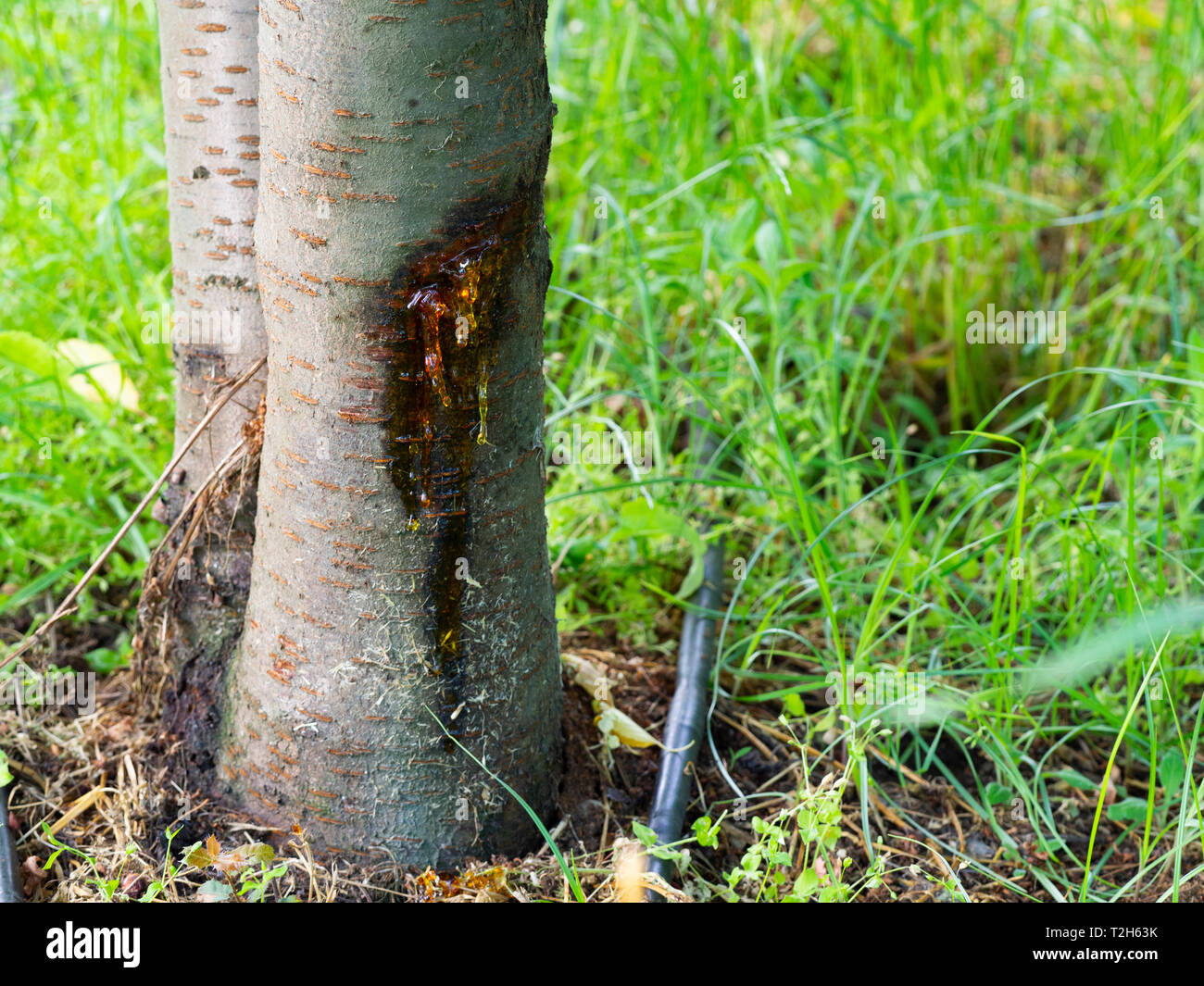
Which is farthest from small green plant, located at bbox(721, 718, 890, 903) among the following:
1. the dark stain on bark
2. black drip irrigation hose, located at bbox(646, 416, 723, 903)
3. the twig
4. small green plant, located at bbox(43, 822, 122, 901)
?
the twig

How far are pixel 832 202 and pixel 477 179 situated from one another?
61.3 inches

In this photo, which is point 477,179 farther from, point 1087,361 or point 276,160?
point 1087,361

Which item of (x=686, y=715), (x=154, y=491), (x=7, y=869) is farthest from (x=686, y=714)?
(x=7, y=869)

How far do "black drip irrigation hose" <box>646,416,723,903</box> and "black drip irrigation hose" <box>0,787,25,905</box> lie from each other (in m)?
0.85

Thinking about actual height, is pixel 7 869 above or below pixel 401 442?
below

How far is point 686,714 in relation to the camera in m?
1.67

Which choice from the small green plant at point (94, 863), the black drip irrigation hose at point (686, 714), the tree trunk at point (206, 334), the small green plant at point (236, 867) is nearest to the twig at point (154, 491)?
the tree trunk at point (206, 334)

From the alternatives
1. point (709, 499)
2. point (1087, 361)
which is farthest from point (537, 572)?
point (1087, 361)

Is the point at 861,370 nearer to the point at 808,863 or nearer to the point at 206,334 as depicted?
the point at 808,863

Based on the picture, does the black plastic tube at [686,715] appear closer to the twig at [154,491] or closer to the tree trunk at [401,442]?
the tree trunk at [401,442]

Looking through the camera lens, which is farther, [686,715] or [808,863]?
[686,715]

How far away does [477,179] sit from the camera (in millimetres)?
1159

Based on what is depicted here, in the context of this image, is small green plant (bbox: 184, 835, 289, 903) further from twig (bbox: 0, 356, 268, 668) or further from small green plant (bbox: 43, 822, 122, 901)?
twig (bbox: 0, 356, 268, 668)
